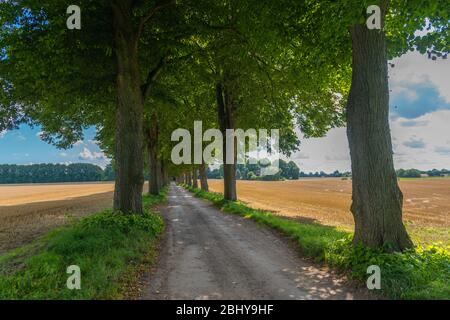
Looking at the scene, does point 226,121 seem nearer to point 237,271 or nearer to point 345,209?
point 345,209

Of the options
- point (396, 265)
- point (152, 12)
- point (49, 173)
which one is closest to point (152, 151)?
point (152, 12)

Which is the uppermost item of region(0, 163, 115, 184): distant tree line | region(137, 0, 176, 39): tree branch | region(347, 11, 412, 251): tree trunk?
region(137, 0, 176, 39): tree branch

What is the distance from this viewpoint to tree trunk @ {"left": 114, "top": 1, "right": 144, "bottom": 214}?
14.1m

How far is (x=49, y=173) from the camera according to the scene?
599ft

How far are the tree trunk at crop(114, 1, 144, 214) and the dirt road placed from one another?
2.57 m

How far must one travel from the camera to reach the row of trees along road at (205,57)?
9.30 m

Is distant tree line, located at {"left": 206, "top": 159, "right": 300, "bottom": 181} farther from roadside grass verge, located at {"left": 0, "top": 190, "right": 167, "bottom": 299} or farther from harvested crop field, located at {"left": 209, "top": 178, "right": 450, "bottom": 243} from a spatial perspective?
roadside grass verge, located at {"left": 0, "top": 190, "right": 167, "bottom": 299}

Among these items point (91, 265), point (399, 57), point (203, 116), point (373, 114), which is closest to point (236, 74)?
point (203, 116)

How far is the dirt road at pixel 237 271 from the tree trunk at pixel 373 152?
5.91 ft

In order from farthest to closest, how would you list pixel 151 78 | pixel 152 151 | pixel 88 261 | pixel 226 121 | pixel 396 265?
1. pixel 152 151
2. pixel 226 121
3. pixel 151 78
4. pixel 88 261
5. pixel 396 265

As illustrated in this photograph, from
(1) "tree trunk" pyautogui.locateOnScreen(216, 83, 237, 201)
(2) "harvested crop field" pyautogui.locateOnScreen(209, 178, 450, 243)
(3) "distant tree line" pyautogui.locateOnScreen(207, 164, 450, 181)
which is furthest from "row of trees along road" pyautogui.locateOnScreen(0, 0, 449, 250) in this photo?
(3) "distant tree line" pyautogui.locateOnScreen(207, 164, 450, 181)

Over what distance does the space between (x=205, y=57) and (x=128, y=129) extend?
6.11 metres
